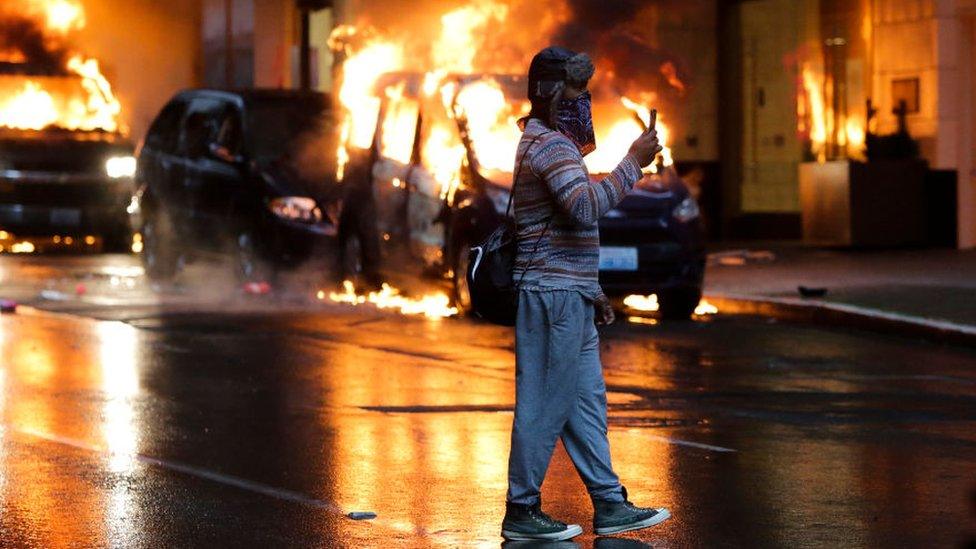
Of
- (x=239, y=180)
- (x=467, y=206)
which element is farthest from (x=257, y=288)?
(x=467, y=206)

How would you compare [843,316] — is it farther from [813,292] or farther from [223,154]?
[223,154]

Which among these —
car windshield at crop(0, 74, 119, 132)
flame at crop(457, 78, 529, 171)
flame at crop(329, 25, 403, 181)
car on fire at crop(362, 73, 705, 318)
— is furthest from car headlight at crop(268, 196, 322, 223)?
car windshield at crop(0, 74, 119, 132)

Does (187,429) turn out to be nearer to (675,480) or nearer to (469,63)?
(675,480)

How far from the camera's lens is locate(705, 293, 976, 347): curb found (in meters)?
13.4

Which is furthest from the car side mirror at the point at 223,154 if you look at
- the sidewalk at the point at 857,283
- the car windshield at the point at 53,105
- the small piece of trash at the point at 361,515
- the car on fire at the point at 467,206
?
the small piece of trash at the point at 361,515

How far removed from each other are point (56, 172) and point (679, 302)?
10323mm

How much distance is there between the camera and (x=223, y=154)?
18.6 m

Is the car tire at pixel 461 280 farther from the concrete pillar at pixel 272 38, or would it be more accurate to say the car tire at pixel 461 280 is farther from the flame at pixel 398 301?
the concrete pillar at pixel 272 38

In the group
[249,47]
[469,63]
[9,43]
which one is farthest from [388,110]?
[249,47]

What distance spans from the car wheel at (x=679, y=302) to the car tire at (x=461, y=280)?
4.64ft

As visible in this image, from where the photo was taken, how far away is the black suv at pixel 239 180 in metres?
17.7

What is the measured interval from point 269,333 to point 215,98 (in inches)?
237

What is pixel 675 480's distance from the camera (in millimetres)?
7992

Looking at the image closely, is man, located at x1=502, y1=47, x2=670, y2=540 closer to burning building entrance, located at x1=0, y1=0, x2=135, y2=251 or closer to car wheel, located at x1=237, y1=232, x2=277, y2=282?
car wheel, located at x1=237, y1=232, x2=277, y2=282
